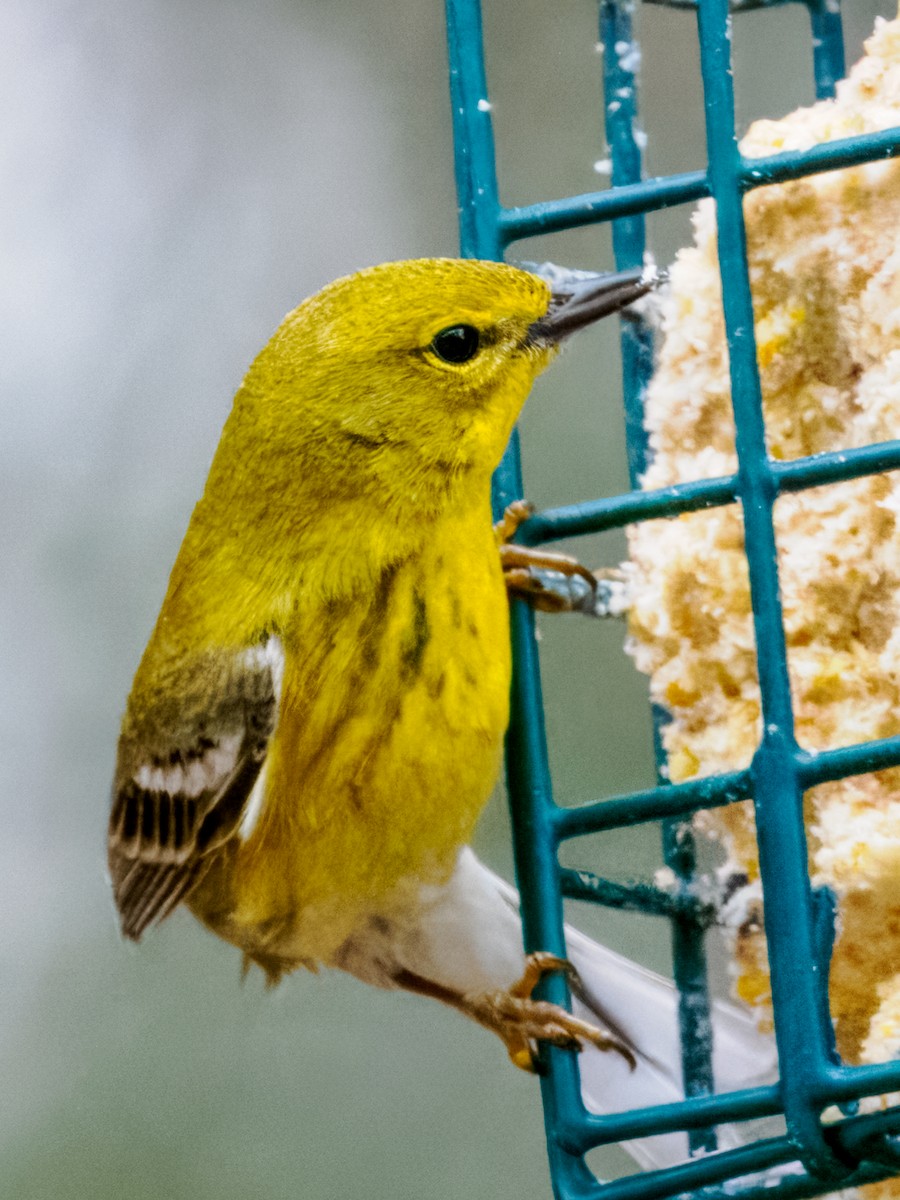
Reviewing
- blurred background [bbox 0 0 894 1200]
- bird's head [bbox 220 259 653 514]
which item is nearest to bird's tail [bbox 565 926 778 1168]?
bird's head [bbox 220 259 653 514]

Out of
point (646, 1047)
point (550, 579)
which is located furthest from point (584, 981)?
point (550, 579)

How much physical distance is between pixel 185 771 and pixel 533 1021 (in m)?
0.63

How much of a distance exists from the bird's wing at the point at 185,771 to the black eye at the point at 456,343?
16.3 inches

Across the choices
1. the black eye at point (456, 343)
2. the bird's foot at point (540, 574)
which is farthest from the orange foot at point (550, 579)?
the black eye at point (456, 343)

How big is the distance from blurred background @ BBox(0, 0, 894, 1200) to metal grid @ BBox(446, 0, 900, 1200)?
2.07 metres

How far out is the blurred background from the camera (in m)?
4.89

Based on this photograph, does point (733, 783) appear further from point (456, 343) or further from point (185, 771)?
point (185, 771)

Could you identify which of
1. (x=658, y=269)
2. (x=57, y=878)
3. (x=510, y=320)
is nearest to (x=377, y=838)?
(x=510, y=320)

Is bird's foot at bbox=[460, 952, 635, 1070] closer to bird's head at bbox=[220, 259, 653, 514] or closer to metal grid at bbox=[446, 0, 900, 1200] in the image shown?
metal grid at bbox=[446, 0, 900, 1200]

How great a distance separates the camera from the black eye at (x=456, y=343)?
2.09 meters

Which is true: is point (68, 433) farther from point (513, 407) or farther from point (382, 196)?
point (513, 407)

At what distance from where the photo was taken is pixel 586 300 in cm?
210

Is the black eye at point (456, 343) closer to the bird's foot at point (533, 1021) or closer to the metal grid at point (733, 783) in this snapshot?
the metal grid at point (733, 783)

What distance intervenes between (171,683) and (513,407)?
678 millimetres
